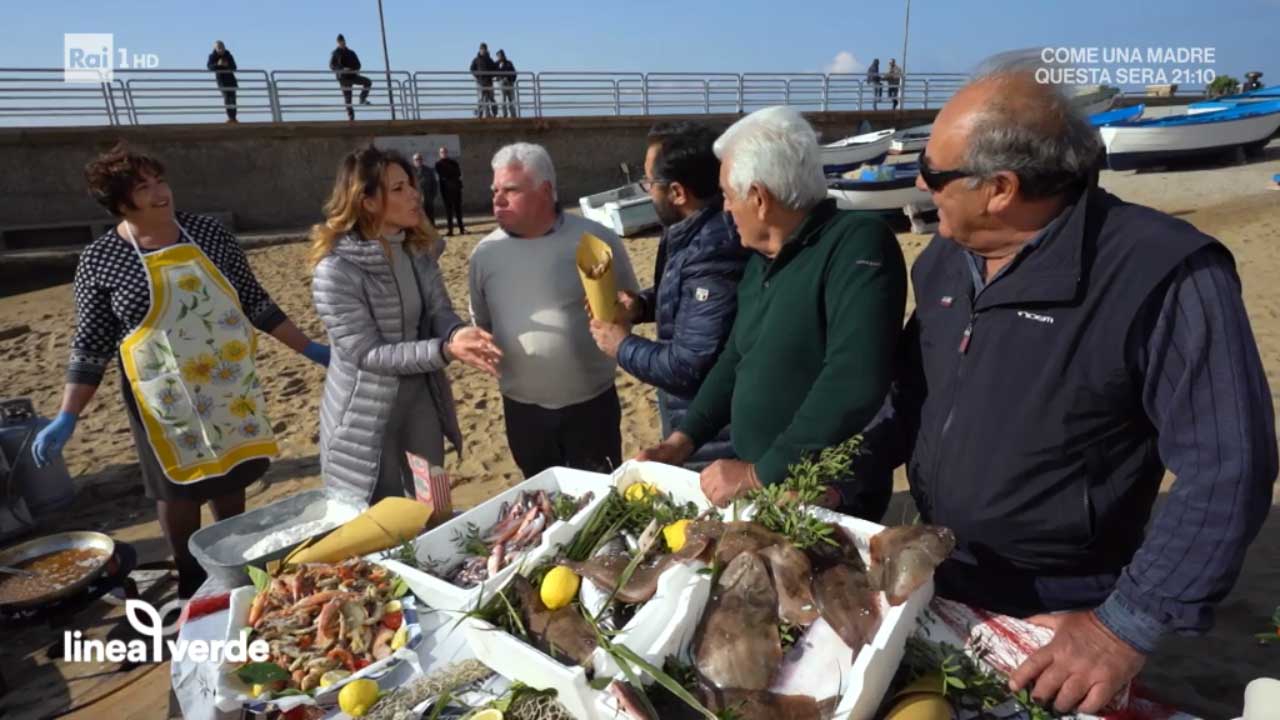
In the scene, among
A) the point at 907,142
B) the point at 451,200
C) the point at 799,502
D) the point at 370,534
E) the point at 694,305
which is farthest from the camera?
the point at 907,142

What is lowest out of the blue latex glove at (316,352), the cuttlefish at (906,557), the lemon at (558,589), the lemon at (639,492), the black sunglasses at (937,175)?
the lemon at (558,589)

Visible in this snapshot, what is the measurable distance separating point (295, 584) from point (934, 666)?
1.52 metres

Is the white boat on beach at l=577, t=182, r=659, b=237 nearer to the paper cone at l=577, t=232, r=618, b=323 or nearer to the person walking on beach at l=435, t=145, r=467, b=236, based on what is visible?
the person walking on beach at l=435, t=145, r=467, b=236

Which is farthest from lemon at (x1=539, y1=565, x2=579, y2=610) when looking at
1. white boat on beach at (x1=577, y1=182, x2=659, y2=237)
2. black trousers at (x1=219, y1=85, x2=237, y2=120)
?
black trousers at (x1=219, y1=85, x2=237, y2=120)

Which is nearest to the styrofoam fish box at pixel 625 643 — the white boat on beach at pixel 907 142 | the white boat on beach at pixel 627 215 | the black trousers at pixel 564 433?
the black trousers at pixel 564 433

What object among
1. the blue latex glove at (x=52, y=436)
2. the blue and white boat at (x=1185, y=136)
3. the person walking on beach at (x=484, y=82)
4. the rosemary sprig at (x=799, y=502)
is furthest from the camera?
the person walking on beach at (x=484, y=82)

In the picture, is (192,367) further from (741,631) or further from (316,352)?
(741,631)

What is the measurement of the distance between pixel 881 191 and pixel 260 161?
44.1 ft

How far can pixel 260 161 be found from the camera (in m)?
16.6

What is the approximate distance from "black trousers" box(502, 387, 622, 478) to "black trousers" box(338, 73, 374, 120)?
17184mm

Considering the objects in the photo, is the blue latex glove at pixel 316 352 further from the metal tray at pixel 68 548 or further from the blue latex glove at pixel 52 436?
the metal tray at pixel 68 548

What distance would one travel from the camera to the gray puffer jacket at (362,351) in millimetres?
2742

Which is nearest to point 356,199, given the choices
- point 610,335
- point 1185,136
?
point 610,335

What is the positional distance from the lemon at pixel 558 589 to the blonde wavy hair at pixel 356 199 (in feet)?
5.75
